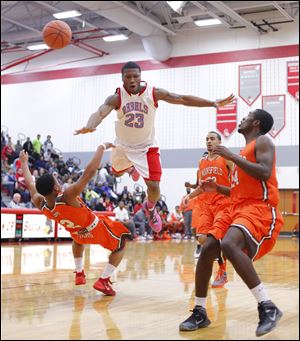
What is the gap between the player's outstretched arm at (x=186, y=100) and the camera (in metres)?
2.58

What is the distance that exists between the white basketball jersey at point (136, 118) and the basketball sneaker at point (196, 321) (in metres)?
1.32

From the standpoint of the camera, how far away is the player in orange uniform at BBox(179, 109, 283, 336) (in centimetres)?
290

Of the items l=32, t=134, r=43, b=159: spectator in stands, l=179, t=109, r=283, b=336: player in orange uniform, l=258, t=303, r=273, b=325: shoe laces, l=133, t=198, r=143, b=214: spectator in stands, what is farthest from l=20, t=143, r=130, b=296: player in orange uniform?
l=258, t=303, r=273, b=325: shoe laces

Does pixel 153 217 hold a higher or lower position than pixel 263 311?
higher

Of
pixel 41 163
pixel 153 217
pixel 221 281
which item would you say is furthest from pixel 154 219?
pixel 221 281

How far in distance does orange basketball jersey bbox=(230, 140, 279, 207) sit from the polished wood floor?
0.59 m

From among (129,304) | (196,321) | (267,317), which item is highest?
(267,317)

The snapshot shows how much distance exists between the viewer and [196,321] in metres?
3.34

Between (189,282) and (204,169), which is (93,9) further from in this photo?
(204,169)

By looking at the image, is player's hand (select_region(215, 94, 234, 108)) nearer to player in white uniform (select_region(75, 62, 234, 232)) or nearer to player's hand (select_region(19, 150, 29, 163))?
player in white uniform (select_region(75, 62, 234, 232))

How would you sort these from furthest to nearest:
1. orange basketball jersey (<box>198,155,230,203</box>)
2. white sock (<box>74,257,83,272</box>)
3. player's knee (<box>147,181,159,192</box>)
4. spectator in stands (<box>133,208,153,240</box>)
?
white sock (<box>74,257,83,272</box>)
spectator in stands (<box>133,208,153,240</box>)
orange basketball jersey (<box>198,155,230,203</box>)
player's knee (<box>147,181,159,192</box>)

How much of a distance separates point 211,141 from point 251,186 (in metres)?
0.41

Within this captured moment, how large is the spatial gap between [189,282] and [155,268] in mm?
1639

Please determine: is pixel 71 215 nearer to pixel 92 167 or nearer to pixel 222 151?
pixel 92 167
